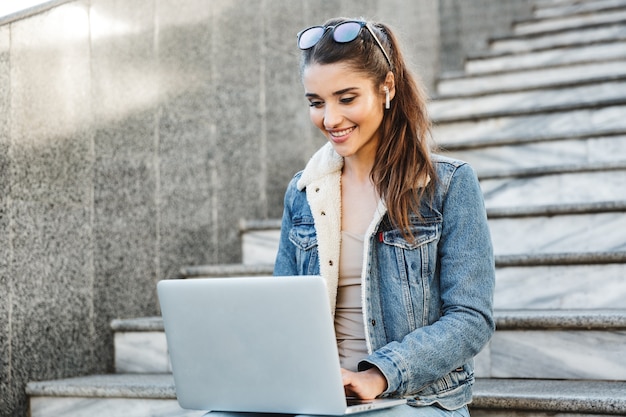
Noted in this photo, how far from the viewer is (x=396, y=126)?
167cm

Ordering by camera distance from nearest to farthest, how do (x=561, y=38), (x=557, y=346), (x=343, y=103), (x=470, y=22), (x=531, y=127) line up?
1. (x=343, y=103)
2. (x=557, y=346)
3. (x=531, y=127)
4. (x=561, y=38)
5. (x=470, y=22)

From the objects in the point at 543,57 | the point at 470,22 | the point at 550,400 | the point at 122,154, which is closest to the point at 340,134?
the point at 550,400

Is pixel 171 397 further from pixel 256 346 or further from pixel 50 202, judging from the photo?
pixel 256 346

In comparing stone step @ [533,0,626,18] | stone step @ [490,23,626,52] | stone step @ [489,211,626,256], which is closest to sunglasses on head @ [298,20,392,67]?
stone step @ [489,211,626,256]

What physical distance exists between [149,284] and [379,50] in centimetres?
146

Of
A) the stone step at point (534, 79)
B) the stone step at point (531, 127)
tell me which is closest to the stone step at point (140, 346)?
the stone step at point (531, 127)

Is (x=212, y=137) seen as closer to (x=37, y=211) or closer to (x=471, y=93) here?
(x=37, y=211)

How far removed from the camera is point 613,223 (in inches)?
99.7

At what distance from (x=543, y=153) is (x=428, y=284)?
179cm

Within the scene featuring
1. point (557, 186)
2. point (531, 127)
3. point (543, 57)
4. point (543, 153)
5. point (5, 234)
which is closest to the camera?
point (5, 234)

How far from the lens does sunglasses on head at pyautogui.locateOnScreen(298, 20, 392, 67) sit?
1585 millimetres

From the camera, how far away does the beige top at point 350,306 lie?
158cm

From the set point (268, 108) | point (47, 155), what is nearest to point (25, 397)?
point (47, 155)

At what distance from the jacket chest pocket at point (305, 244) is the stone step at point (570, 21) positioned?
336cm
